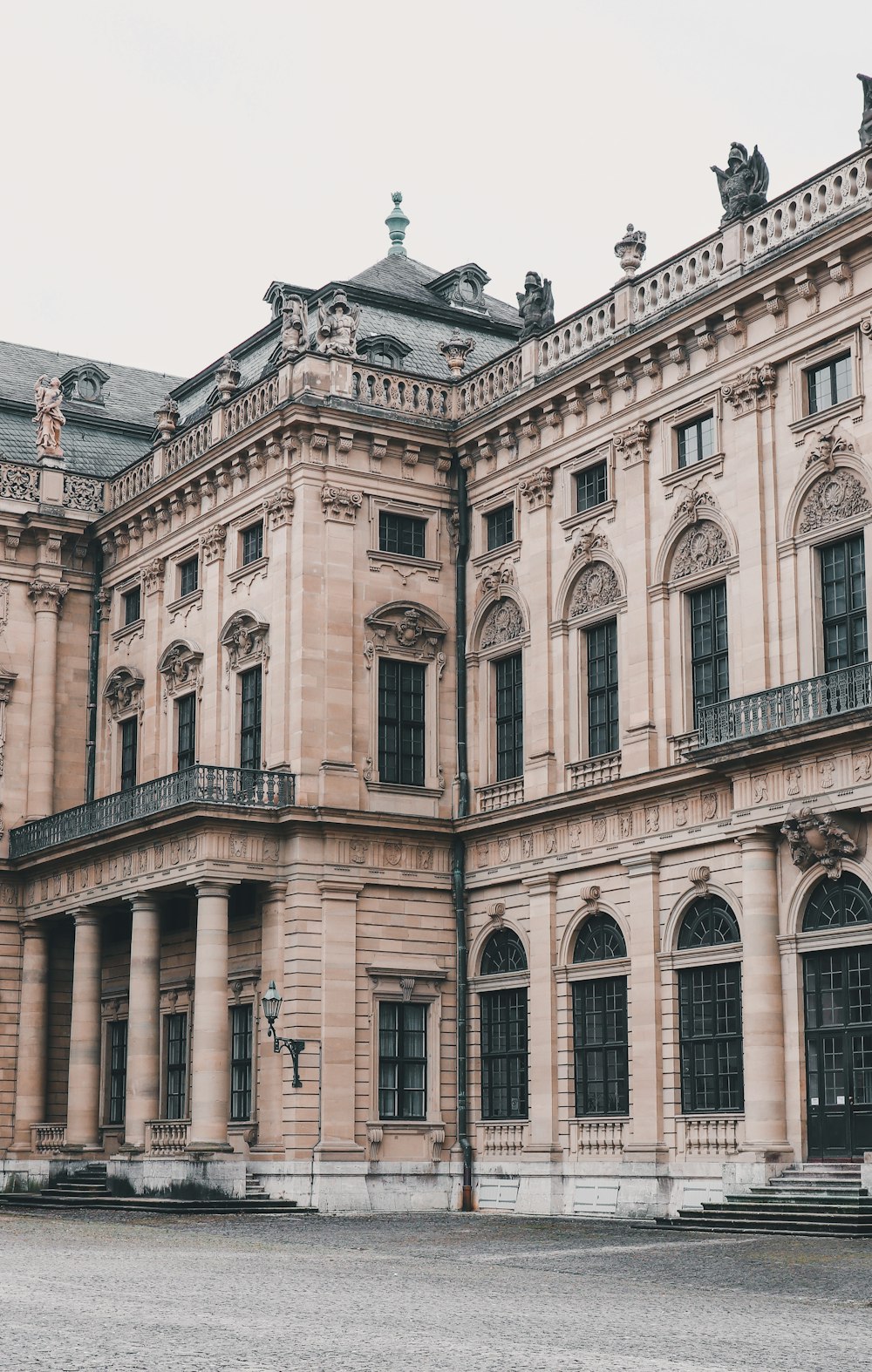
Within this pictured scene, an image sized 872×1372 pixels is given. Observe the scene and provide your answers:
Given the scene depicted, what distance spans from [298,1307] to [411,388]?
90.8 ft

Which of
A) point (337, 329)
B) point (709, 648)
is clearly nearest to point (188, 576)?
point (337, 329)

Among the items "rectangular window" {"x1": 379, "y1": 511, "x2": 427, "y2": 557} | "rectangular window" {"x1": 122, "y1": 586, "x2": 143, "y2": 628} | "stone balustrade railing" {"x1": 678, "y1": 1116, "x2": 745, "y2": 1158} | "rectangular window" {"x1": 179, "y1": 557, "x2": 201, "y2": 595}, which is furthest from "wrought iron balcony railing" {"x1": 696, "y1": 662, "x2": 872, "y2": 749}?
"rectangular window" {"x1": 122, "y1": 586, "x2": 143, "y2": 628}

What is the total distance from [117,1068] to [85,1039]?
8.70ft

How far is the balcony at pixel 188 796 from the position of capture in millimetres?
39175

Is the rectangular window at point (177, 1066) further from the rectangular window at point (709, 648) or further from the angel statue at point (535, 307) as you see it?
the angel statue at point (535, 307)

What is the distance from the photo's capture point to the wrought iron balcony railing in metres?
30.5

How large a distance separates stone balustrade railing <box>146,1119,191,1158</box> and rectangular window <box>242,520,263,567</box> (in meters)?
12.2

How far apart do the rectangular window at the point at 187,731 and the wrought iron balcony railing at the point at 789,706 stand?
48.6 ft

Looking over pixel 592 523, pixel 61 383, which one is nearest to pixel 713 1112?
pixel 592 523

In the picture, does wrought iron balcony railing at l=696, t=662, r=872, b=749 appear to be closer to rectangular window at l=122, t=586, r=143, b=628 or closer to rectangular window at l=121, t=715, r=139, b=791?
rectangular window at l=121, t=715, r=139, b=791

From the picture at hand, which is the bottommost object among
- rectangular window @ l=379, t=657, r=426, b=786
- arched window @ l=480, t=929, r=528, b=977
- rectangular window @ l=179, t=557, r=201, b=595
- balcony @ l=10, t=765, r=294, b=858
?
arched window @ l=480, t=929, r=528, b=977

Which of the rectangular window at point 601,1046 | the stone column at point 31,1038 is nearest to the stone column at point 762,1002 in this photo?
the rectangular window at point 601,1046

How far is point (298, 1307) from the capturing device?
17.8m

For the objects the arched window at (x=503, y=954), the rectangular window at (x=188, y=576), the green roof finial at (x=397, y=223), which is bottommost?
the arched window at (x=503, y=954)
